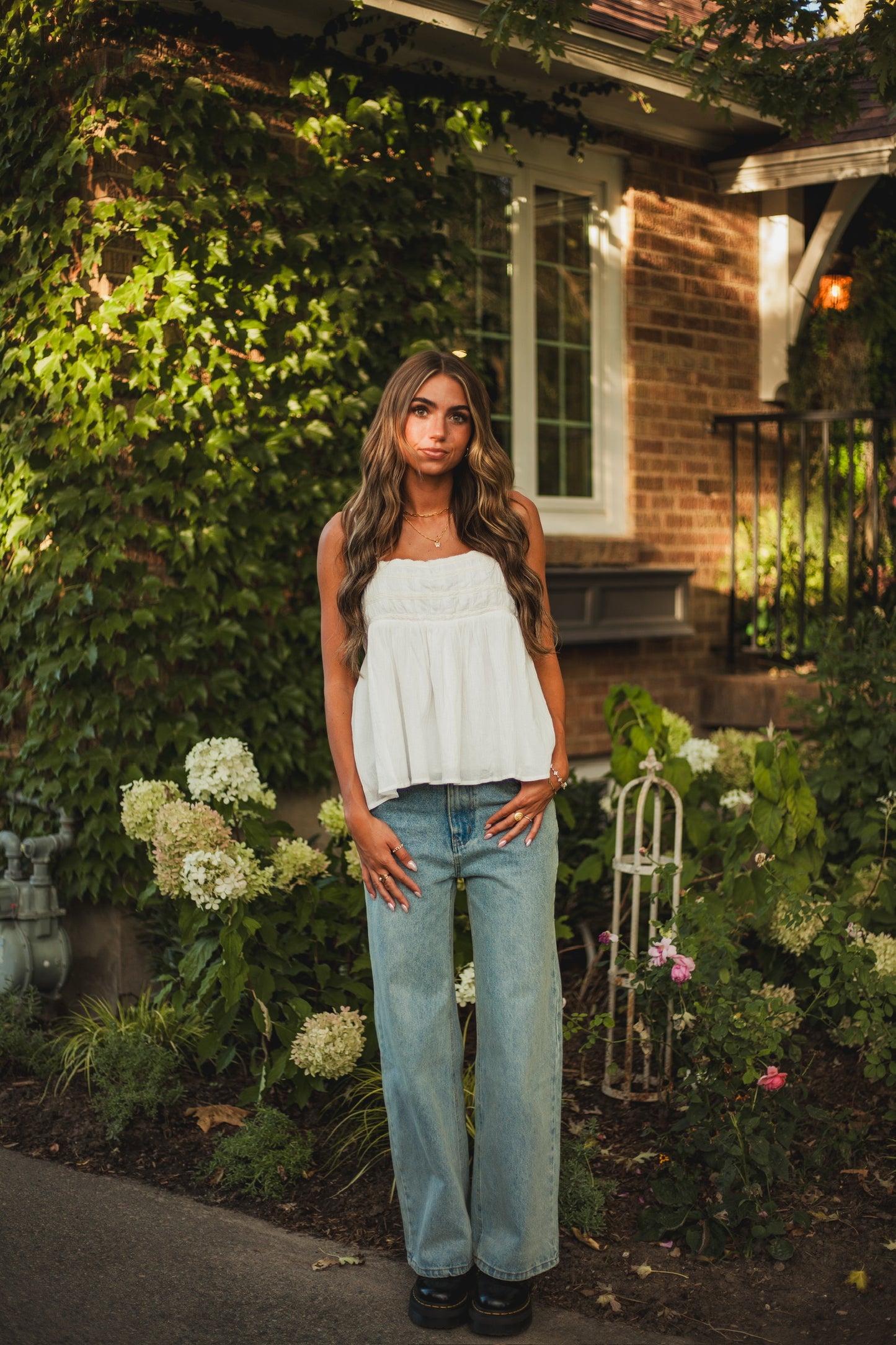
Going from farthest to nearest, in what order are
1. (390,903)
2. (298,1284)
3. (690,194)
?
(690,194)
(298,1284)
(390,903)

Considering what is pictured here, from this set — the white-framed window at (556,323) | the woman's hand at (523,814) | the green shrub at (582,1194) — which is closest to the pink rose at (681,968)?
the green shrub at (582,1194)

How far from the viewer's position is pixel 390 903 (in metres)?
2.65

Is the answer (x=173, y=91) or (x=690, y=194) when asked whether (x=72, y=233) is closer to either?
(x=173, y=91)

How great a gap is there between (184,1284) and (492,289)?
477 cm

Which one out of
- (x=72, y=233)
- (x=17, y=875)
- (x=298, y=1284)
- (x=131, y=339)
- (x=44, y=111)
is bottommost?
(x=298, y=1284)

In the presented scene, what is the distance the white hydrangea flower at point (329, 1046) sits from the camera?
348 centimetres

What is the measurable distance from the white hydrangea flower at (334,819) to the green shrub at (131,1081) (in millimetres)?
828

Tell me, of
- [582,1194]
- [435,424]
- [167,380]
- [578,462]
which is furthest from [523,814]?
[578,462]

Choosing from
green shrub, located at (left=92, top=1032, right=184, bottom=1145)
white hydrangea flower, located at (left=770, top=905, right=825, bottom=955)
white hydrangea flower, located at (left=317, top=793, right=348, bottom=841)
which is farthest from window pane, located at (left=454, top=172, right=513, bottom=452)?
green shrub, located at (left=92, top=1032, right=184, bottom=1145)

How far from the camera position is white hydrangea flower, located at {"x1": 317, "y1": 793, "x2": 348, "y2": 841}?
4.05 metres

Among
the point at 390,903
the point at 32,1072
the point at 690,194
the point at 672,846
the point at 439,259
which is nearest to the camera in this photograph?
the point at 390,903

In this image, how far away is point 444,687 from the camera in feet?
8.63

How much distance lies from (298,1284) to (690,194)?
5.88m

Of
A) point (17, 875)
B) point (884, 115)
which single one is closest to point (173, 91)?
point (17, 875)
